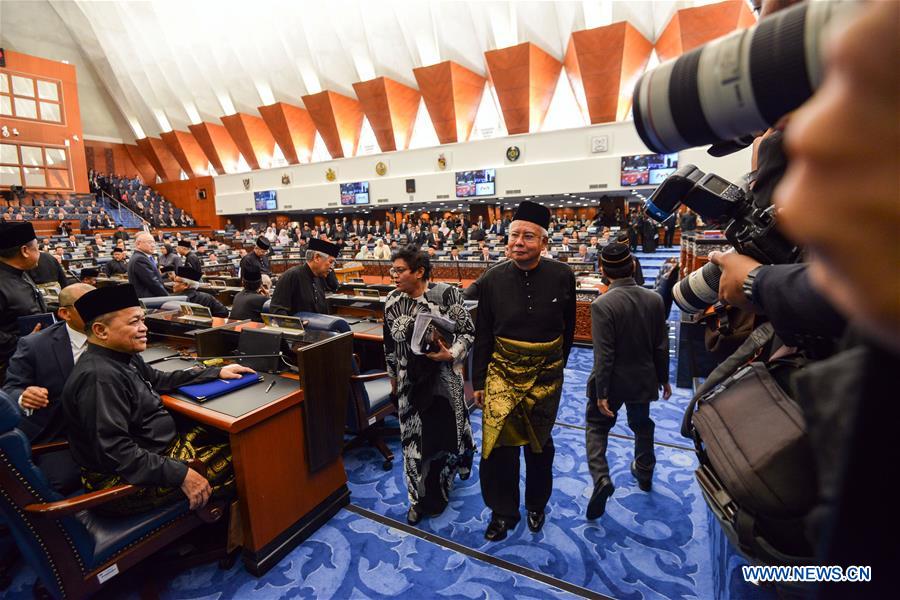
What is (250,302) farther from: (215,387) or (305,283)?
(215,387)

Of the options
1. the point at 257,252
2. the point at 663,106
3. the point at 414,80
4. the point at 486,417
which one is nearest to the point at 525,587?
the point at 486,417

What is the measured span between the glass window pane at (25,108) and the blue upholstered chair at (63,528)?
29188 mm

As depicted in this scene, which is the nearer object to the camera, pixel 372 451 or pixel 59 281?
pixel 372 451

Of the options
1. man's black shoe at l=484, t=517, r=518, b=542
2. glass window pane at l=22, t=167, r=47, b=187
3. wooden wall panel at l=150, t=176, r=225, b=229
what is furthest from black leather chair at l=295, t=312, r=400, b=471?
glass window pane at l=22, t=167, r=47, b=187

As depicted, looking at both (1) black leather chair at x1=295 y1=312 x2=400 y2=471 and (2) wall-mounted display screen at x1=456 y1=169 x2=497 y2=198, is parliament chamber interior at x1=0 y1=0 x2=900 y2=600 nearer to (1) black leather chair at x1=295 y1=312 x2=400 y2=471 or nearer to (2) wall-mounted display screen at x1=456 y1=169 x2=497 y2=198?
(1) black leather chair at x1=295 y1=312 x2=400 y2=471

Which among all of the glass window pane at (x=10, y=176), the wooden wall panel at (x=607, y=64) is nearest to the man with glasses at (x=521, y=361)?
the wooden wall panel at (x=607, y=64)

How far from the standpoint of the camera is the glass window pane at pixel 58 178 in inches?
862

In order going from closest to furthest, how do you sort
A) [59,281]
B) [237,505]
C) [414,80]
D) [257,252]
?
[237,505] → [59,281] → [257,252] → [414,80]

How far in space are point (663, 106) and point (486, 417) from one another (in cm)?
192

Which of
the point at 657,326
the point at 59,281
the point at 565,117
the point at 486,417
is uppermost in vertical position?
the point at 565,117

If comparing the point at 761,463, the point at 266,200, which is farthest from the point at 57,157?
the point at 761,463

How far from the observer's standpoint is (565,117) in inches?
685

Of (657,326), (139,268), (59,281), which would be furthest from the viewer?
(139,268)

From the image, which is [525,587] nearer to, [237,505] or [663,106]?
[237,505]
